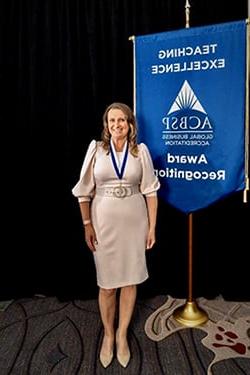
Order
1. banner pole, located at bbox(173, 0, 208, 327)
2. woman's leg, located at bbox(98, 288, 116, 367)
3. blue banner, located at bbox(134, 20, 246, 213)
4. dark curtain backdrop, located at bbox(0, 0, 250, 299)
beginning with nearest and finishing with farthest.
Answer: woman's leg, located at bbox(98, 288, 116, 367), blue banner, located at bbox(134, 20, 246, 213), banner pole, located at bbox(173, 0, 208, 327), dark curtain backdrop, located at bbox(0, 0, 250, 299)

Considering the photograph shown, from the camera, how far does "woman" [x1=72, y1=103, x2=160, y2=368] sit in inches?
86.2

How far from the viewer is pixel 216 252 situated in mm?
A: 3016

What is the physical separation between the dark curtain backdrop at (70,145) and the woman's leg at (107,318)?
0.74 metres

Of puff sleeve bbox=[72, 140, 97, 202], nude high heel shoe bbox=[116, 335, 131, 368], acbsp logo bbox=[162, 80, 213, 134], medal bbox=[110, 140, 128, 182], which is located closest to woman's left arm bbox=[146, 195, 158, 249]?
medal bbox=[110, 140, 128, 182]

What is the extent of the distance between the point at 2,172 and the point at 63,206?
0.55 meters

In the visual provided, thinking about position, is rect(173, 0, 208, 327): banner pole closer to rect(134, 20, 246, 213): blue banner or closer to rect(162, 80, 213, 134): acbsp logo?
rect(134, 20, 246, 213): blue banner

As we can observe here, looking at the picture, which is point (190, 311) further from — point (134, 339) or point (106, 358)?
point (106, 358)

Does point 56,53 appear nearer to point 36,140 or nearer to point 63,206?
point 36,140

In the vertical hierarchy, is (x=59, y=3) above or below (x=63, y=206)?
above

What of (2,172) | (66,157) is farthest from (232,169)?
(2,172)

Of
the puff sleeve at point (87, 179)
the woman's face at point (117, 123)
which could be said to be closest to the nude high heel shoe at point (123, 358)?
the puff sleeve at point (87, 179)

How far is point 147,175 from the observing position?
2.27 metres

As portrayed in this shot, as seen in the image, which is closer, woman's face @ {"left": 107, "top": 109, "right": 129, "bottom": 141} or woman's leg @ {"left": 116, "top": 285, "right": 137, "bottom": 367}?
woman's face @ {"left": 107, "top": 109, "right": 129, "bottom": 141}

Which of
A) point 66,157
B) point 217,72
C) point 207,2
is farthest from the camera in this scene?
point 66,157
